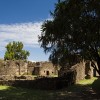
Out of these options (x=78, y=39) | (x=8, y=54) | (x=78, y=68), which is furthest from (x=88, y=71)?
(x=8, y=54)

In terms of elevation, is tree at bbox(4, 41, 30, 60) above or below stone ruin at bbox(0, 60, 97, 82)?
above

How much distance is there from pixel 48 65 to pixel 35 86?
31.2 metres

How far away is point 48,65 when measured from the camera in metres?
60.7

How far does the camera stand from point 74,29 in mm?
25344

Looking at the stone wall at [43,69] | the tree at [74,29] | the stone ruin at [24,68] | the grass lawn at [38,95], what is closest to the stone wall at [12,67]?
the stone ruin at [24,68]

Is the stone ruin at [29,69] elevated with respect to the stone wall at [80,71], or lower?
elevated

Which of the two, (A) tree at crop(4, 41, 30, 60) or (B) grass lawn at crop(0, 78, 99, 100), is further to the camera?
(A) tree at crop(4, 41, 30, 60)

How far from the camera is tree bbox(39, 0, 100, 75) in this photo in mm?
24098

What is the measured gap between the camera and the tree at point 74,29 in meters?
24.1

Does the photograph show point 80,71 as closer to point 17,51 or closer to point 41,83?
point 41,83

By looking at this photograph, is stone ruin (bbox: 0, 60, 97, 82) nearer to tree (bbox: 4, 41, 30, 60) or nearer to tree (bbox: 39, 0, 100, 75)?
tree (bbox: 39, 0, 100, 75)

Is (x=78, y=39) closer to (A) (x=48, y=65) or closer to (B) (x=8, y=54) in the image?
(A) (x=48, y=65)

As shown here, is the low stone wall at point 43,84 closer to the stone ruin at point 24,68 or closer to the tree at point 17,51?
the stone ruin at point 24,68

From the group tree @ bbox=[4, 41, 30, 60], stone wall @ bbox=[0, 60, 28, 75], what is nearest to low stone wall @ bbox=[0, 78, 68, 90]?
stone wall @ bbox=[0, 60, 28, 75]
